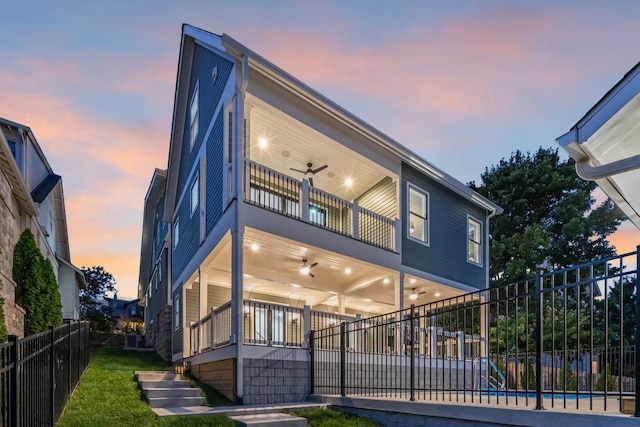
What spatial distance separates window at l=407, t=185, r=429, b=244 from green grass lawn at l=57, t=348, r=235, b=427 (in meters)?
9.02

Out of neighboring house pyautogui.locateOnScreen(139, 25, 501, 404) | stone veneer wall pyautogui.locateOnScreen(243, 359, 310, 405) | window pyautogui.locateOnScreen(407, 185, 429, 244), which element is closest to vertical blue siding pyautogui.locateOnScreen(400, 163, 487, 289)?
neighboring house pyautogui.locateOnScreen(139, 25, 501, 404)

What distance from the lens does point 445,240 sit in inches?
617

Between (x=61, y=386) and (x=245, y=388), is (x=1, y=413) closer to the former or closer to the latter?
(x=61, y=386)

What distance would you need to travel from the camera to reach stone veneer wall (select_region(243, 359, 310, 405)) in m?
8.89

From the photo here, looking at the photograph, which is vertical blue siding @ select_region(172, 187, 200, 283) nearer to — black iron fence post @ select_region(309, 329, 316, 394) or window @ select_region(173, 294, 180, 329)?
window @ select_region(173, 294, 180, 329)

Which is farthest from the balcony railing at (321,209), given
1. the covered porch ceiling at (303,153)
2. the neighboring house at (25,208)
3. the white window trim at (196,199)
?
the neighboring house at (25,208)

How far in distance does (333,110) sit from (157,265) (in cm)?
1408

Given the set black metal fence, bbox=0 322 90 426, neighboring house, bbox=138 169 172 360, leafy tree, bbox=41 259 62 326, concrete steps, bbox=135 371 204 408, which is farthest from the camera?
neighboring house, bbox=138 169 172 360

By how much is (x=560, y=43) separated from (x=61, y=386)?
13.3m

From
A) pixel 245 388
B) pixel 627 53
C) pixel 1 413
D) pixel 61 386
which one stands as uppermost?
pixel 627 53

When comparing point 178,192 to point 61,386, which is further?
point 178,192

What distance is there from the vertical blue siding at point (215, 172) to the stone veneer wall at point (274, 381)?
355 cm

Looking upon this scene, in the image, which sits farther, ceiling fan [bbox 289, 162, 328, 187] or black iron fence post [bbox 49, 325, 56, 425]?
Result: ceiling fan [bbox 289, 162, 328, 187]

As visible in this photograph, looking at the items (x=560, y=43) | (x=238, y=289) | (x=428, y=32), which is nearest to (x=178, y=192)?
(x=238, y=289)
